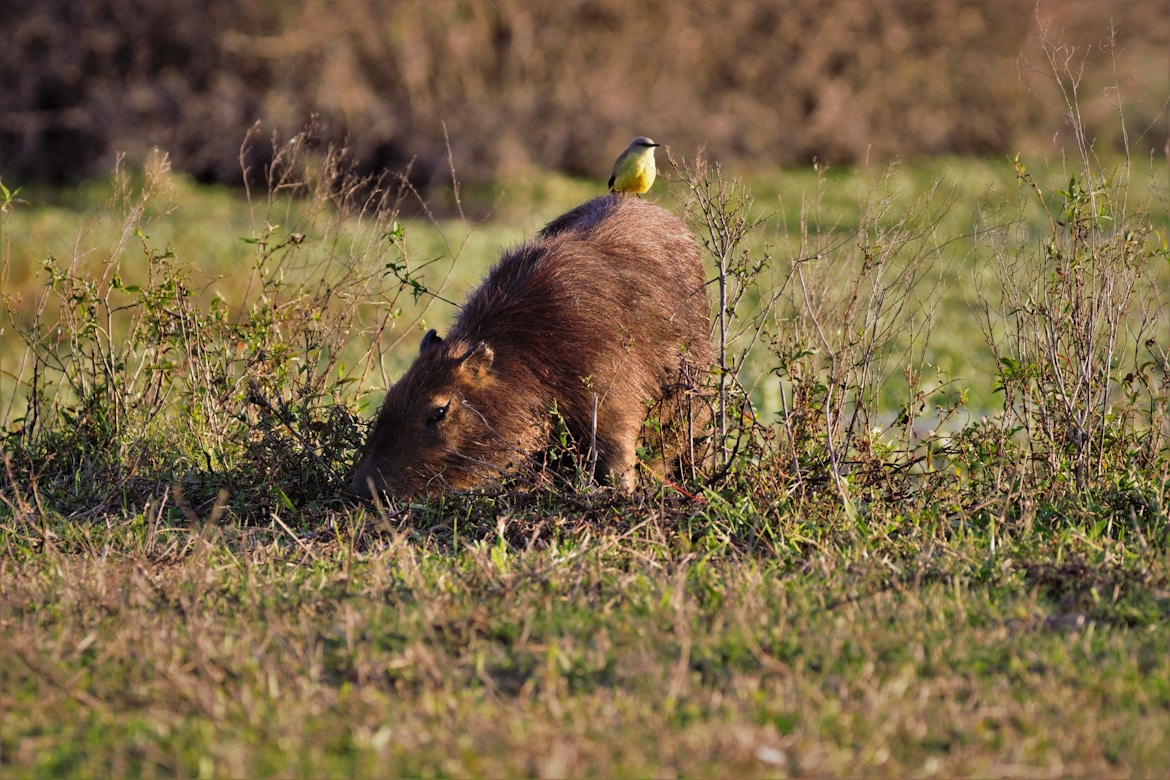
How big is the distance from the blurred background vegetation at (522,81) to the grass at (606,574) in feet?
42.9

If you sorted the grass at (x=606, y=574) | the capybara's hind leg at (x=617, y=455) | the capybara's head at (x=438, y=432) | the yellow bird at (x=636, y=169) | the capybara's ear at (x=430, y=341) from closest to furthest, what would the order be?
the grass at (x=606, y=574) < the capybara's head at (x=438, y=432) < the capybara's hind leg at (x=617, y=455) < the capybara's ear at (x=430, y=341) < the yellow bird at (x=636, y=169)

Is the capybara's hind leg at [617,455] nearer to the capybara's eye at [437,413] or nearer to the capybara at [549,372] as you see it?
the capybara at [549,372]

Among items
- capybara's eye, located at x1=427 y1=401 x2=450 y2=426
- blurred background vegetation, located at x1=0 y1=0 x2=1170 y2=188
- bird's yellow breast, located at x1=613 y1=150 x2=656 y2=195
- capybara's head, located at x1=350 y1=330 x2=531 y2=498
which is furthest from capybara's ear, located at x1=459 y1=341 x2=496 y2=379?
blurred background vegetation, located at x1=0 y1=0 x2=1170 y2=188

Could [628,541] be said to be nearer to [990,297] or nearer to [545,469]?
[545,469]

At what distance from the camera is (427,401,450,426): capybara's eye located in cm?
562

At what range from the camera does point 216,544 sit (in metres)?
5.16

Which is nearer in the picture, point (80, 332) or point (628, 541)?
point (628, 541)

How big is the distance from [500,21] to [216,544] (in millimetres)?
16806

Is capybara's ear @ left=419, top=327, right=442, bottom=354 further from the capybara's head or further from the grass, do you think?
the grass

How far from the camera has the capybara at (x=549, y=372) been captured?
563 centimetres

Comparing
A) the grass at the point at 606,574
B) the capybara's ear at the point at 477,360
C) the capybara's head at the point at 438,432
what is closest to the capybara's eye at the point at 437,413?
the capybara's head at the point at 438,432

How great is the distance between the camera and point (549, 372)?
5.81 metres

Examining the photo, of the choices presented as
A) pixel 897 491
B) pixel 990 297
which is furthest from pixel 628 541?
pixel 990 297

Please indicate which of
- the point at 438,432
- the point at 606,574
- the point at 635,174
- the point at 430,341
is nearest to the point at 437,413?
the point at 438,432
